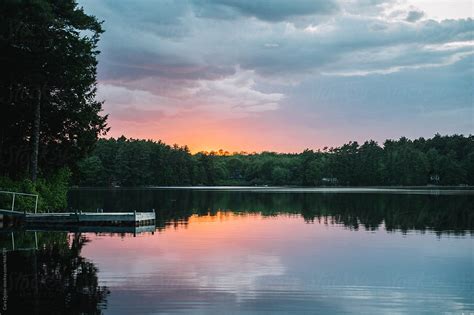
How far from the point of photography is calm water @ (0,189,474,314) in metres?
18.1

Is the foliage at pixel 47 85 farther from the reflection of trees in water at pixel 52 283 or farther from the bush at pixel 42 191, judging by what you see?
the reflection of trees in water at pixel 52 283

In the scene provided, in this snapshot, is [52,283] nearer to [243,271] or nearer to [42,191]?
[243,271]

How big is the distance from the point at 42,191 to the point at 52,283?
32.0 metres

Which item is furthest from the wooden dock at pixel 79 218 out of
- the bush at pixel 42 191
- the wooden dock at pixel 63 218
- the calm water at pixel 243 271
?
the calm water at pixel 243 271

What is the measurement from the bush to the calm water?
280 inches

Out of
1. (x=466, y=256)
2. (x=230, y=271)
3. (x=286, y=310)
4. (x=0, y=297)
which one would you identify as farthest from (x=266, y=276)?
(x=466, y=256)

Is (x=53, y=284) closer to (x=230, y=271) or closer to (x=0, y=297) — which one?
(x=0, y=297)

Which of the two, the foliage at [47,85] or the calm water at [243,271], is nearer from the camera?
the calm water at [243,271]

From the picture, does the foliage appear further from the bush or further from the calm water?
the calm water

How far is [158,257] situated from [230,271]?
5.46m

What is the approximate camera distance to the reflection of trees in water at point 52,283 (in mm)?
17094

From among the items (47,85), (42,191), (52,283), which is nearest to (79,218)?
(42,191)

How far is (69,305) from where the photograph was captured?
17.3 metres

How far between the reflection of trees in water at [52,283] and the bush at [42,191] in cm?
1604
